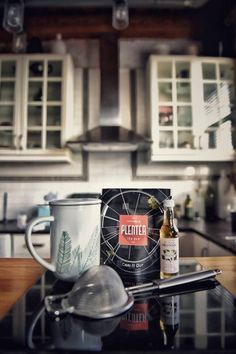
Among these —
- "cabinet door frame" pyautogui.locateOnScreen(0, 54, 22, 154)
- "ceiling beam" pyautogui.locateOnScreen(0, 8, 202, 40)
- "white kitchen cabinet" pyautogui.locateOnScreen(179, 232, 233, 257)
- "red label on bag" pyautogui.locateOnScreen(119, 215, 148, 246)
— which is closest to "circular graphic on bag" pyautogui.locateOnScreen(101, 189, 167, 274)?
"red label on bag" pyautogui.locateOnScreen(119, 215, 148, 246)

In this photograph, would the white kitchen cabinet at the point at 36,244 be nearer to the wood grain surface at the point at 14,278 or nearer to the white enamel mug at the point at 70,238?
the wood grain surface at the point at 14,278

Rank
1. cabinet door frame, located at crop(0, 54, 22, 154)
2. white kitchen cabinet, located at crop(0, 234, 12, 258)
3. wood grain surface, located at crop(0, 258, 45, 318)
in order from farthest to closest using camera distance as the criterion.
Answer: cabinet door frame, located at crop(0, 54, 22, 154)
white kitchen cabinet, located at crop(0, 234, 12, 258)
wood grain surface, located at crop(0, 258, 45, 318)

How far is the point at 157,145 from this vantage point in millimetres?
2580

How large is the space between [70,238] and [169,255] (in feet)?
0.69

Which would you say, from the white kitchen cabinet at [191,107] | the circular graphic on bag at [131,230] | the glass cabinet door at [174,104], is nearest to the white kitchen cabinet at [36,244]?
the white kitchen cabinet at [191,107]

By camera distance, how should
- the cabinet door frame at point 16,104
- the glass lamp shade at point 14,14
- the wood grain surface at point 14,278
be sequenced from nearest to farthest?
the wood grain surface at point 14,278 < the glass lamp shade at point 14,14 < the cabinet door frame at point 16,104

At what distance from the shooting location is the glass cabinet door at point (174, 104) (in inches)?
103

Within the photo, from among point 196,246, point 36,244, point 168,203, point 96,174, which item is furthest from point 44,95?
point 168,203

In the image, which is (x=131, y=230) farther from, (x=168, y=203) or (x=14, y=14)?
(x=14, y=14)

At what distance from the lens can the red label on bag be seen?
2.21 feet

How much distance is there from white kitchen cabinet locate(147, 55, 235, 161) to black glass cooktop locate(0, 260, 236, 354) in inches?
82.4

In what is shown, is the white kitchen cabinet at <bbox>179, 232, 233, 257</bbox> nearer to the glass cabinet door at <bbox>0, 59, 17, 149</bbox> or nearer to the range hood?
the range hood

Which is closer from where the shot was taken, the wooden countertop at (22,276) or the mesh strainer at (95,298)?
the mesh strainer at (95,298)

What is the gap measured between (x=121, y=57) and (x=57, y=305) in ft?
9.31
